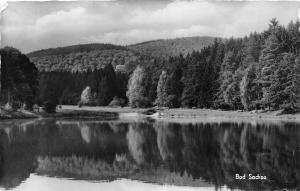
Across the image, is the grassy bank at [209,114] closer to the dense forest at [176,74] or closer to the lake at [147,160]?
the dense forest at [176,74]

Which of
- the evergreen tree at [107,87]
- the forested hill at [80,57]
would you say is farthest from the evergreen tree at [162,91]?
the forested hill at [80,57]

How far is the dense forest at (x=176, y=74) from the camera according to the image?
88.4ft

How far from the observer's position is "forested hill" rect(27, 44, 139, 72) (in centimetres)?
2283

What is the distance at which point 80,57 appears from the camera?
25625 millimetres

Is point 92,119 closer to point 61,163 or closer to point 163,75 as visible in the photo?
point 163,75

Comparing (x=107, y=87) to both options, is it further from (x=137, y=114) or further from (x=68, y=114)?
(x=137, y=114)

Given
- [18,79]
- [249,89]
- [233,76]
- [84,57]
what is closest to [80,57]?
[84,57]

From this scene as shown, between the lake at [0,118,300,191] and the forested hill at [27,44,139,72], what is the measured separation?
3437 millimetres

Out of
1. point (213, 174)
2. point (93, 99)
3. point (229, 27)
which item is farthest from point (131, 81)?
point (213, 174)

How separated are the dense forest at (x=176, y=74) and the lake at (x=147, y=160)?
3.32 m

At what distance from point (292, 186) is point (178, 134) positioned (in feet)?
43.2

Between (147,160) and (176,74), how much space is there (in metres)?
32.9

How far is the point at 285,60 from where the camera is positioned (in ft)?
131

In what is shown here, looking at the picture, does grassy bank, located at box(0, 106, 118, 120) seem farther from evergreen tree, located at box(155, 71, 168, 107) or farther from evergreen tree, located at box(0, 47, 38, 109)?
evergreen tree, located at box(155, 71, 168, 107)
